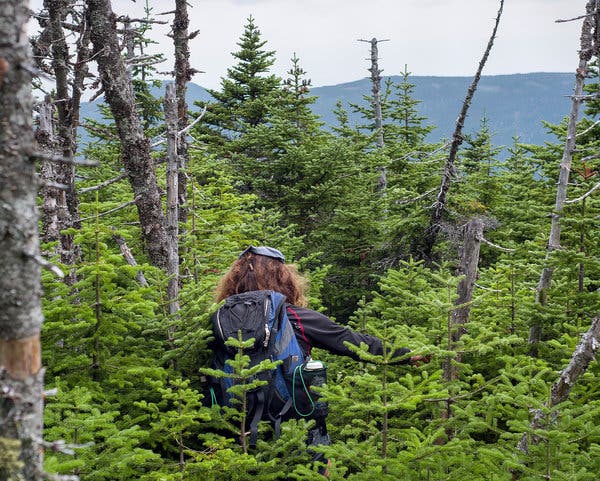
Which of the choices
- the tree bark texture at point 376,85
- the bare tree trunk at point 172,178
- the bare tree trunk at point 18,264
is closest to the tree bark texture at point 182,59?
the bare tree trunk at point 172,178

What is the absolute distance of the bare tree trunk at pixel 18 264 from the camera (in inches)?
73.4

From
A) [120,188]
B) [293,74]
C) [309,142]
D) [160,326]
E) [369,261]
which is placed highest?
[293,74]

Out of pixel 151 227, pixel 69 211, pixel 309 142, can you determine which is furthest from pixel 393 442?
pixel 309 142

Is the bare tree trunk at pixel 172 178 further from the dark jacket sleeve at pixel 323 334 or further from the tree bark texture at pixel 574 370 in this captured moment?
the tree bark texture at pixel 574 370

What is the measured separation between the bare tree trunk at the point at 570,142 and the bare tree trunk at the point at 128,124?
4.93 meters

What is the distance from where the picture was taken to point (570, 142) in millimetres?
7578

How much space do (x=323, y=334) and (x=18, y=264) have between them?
3111mm

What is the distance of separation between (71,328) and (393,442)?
2.71 metres

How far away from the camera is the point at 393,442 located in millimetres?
4500

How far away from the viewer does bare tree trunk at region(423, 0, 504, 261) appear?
36.0ft

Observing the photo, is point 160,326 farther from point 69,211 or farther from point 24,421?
point 69,211

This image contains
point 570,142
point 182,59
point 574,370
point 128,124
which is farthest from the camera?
point 182,59

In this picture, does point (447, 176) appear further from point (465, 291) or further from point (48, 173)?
point (48, 173)

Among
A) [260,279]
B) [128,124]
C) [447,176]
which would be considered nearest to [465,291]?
[260,279]
